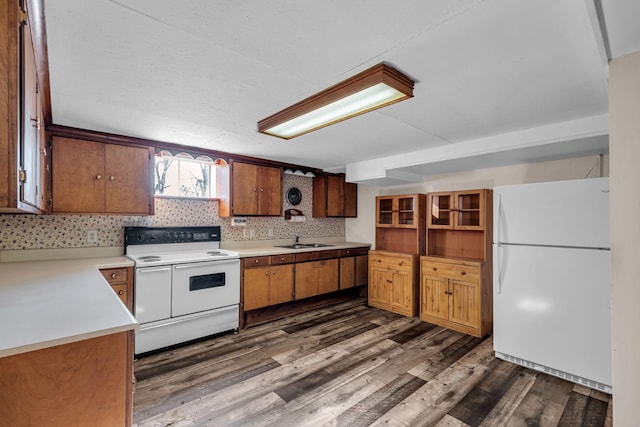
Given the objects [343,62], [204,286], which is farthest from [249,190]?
[343,62]

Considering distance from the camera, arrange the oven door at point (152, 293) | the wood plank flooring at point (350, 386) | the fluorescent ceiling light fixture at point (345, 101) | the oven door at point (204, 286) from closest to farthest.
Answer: the fluorescent ceiling light fixture at point (345, 101) < the wood plank flooring at point (350, 386) < the oven door at point (152, 293) < the oven door at point (204, 286)

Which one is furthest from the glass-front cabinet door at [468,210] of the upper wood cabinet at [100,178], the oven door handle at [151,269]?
the upper wood cabinet at [100,178]

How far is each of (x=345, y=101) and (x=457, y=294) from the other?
9.07 feet

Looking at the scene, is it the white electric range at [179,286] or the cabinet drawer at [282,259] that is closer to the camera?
the white electric range at [179,286]

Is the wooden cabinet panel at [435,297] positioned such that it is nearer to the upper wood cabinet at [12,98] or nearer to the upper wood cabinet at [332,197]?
the upper wood cabinet at [332,197]

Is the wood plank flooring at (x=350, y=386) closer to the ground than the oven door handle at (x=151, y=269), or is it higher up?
closer to the ground

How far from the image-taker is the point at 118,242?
3.30 meters

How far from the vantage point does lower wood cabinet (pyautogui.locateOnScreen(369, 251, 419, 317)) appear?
4.13 meters

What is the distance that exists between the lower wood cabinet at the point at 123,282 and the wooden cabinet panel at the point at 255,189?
1387 mm

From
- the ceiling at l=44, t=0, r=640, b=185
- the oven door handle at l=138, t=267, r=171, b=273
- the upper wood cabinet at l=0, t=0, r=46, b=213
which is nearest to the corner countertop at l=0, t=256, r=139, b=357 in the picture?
the upper wood cabinet at l=0, t=0, r=46, b=213

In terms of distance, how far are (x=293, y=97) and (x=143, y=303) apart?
239 cm

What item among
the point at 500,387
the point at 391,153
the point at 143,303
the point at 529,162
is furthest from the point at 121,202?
the point at 529,162

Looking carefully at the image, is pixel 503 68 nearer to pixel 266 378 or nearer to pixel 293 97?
pixel 293 97

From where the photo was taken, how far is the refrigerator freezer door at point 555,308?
239 cm
